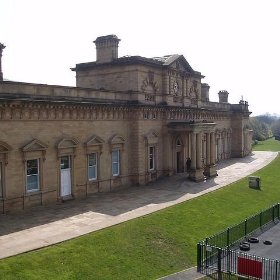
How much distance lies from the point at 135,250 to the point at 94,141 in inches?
463

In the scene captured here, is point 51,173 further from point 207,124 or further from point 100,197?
point 207,124

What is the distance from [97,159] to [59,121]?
465 centimetres

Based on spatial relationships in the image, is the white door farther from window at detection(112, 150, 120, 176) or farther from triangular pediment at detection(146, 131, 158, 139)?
triangular pediment at detection(146, 131, 158, 139)

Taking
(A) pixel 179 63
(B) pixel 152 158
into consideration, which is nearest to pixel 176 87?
(A) pixel 179 63

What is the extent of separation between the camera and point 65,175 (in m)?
25.5

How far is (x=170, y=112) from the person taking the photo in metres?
35.2

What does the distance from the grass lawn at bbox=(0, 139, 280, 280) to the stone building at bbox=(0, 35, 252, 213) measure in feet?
22.7

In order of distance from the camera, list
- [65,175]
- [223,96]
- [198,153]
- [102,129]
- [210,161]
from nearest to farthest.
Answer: [65,175], [102,129], [198,153], [210,161], [223,96]

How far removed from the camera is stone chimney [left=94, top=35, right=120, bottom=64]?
108 ft

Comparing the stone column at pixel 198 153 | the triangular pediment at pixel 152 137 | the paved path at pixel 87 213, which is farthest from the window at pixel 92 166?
the stone column at pixel 198 153

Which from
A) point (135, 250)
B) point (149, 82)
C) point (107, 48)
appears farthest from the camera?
point (107, 48)

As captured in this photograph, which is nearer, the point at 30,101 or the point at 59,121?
the point at 30,101

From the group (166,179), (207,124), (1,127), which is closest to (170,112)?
(207,124)

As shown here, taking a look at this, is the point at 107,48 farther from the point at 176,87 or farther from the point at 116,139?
the point at 116,139
